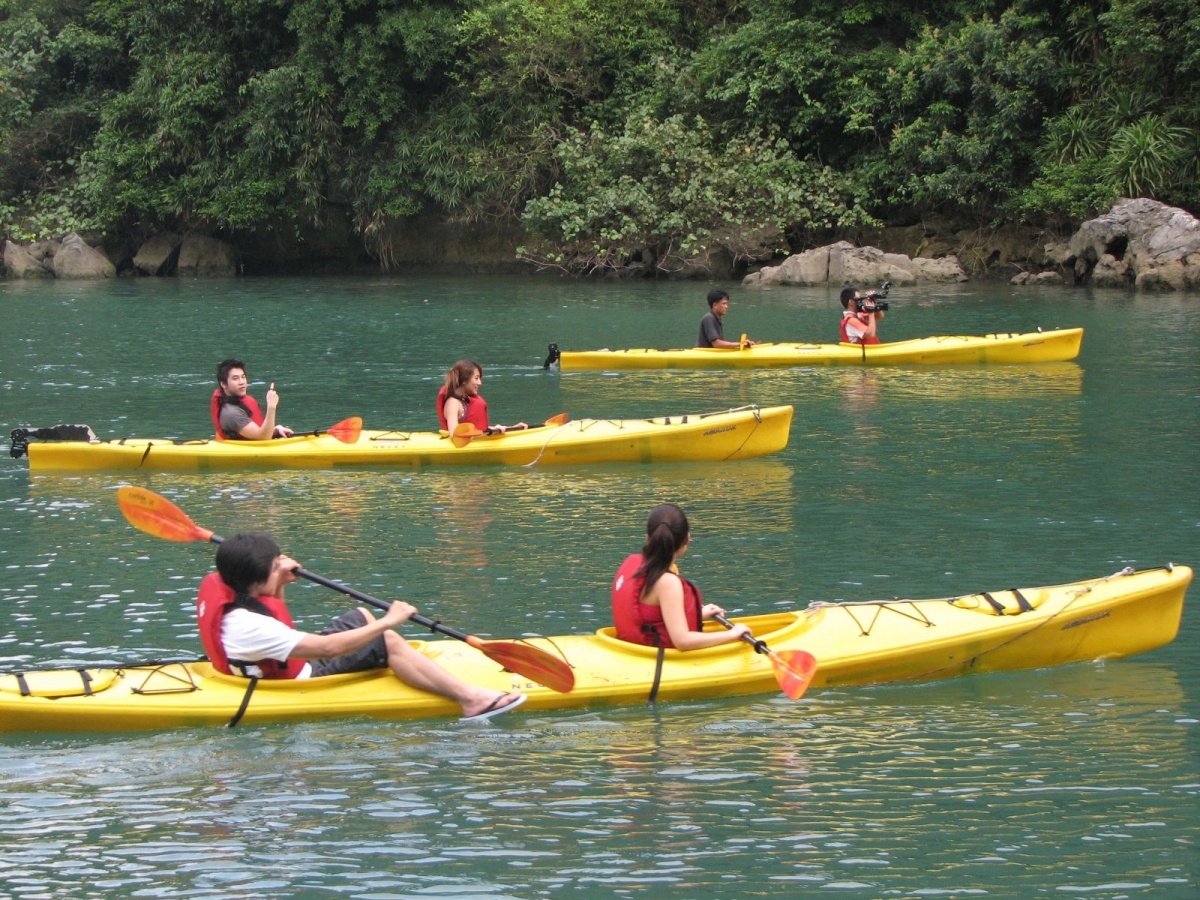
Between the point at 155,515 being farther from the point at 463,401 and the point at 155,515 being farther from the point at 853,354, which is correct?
the point at 853,354

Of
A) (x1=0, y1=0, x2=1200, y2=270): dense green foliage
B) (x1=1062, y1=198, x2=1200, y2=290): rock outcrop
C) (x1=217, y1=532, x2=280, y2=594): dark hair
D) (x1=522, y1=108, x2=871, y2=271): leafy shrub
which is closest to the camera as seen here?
(x1=217, y1=532, x2=280, y2=594): dark hair

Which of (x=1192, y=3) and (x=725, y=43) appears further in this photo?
(x=725, y=43)

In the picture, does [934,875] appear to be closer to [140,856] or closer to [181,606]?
[140,856]

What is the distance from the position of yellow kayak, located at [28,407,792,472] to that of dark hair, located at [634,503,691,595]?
14.1ft

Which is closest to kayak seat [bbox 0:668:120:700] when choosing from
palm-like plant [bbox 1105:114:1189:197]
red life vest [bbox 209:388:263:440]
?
red life vest [bbox 209:388:263:440]

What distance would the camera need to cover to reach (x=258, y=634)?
→ 16.5 ft

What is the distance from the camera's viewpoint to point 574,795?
466 centimetres

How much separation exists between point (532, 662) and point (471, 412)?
4.51 m

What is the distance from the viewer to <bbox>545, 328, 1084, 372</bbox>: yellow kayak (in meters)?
13.7

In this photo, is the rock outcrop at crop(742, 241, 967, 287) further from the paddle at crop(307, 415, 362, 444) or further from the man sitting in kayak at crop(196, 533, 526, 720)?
the man sitting in kayak at crop(196, 533, 526, 720)

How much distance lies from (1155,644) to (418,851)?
3.29m

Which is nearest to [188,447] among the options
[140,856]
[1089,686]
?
[140,856]

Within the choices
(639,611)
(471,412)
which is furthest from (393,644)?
(471,412)

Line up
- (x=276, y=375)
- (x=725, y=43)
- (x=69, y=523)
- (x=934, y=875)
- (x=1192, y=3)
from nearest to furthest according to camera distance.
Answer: (x=934, y=875), (x=69, y=523), (x=276, y=375), (x=1192, y=3), (x=725, y=43)
